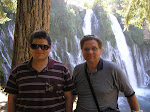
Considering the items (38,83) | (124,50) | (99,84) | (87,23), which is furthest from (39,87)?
(124,50)

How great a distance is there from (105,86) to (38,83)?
0.80m

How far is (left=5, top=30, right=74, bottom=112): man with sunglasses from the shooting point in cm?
155

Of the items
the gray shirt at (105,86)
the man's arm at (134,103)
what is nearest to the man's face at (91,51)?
the gray shirt at (105,86)

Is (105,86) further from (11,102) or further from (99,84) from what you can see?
(11,102)

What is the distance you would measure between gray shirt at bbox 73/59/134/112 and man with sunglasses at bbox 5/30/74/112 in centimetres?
25

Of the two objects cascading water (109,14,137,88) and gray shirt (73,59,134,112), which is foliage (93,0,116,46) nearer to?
cascading water (109,14,137,88)

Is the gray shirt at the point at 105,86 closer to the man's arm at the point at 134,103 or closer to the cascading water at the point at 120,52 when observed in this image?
the man's arm at the point at 134,103

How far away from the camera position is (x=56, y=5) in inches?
632

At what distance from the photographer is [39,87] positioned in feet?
5.12

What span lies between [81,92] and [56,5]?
52.2 ft

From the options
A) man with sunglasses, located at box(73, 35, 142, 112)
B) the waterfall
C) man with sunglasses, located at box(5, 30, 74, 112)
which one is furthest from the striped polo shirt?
the waterfall

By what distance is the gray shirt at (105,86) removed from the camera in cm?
162

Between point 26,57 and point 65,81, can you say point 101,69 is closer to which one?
point 65,81

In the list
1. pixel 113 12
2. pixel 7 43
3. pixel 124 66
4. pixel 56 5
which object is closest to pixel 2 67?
pixel 7 43
